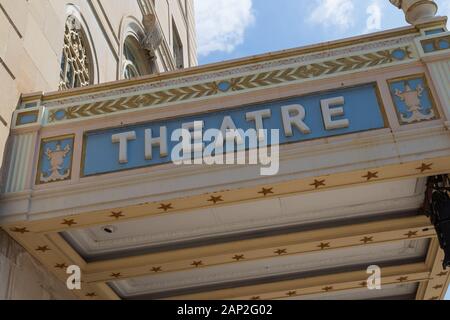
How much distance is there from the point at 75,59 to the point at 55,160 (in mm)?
4315

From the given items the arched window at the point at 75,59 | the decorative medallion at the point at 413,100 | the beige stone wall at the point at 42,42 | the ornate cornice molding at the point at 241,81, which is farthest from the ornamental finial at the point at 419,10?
the arched window at the point at 75,59

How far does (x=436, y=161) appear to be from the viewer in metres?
6.87

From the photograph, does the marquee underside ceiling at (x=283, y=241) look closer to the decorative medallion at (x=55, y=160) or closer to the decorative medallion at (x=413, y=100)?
the decorative medallion at (x=55, y=160)

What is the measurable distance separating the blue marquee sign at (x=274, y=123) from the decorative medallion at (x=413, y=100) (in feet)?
0.82

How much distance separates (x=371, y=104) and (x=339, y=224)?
2.11 meters

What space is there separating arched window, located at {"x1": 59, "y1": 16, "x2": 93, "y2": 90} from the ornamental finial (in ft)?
19.9

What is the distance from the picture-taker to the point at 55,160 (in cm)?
784

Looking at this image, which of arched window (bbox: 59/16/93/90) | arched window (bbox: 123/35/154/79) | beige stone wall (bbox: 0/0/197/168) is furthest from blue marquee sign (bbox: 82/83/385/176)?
arched window (bbox: 123/35/154/79)

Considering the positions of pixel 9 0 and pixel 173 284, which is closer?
pixel 9 0

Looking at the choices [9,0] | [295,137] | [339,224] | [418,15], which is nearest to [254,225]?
Answer: [339,224]

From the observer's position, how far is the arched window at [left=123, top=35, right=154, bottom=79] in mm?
16312

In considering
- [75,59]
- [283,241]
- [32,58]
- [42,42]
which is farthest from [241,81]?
[75,59]

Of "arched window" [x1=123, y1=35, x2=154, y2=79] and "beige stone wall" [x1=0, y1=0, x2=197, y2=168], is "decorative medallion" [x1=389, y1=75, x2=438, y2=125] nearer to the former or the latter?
"beige stone wall" [x1=0, y1=0, x2=197, y2=168]
